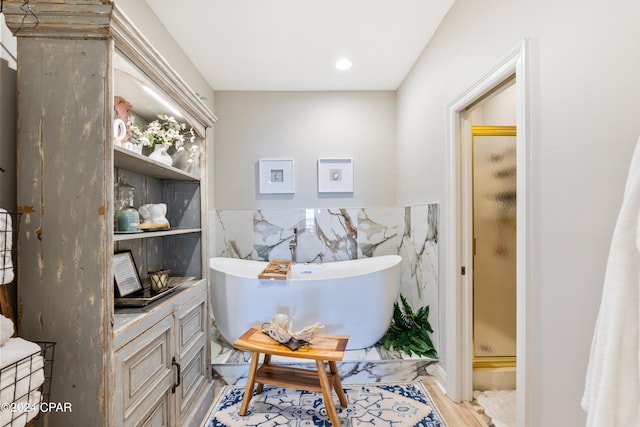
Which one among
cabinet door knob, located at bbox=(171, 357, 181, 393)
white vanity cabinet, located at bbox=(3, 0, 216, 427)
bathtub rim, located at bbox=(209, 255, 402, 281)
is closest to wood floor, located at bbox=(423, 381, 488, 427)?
bathtub rim, located at bbox=(209, 255, 402, 281)

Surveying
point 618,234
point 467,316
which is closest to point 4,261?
point 618,234

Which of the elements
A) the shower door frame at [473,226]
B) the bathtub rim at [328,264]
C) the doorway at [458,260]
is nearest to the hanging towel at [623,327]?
the doorway at [458,260]

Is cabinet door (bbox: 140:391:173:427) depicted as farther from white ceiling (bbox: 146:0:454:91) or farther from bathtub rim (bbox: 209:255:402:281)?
white ceiling (bbox: 146:0:454:91)

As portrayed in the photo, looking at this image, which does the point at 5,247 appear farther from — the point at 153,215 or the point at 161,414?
the point at 161,414

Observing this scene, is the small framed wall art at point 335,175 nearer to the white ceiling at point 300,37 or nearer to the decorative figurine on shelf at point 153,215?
the white ceiling at point 300,37

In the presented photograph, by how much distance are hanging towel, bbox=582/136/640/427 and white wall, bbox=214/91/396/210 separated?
2.62m

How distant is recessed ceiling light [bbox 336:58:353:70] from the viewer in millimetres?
2639

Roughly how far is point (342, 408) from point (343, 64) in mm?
2765

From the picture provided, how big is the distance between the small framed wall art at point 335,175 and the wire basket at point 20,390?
105 inches

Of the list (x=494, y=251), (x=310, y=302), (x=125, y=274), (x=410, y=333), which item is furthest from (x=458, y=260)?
(x=125, y=274)

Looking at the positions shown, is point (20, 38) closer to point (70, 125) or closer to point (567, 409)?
point (70, 125)

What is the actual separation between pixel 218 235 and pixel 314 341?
185 cm

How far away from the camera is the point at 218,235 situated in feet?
10.6

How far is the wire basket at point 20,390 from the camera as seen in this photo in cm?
78
